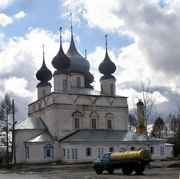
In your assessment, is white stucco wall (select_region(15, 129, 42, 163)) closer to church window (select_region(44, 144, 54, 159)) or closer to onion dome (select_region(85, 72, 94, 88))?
church window (select_region(44, 144, 54, 159))

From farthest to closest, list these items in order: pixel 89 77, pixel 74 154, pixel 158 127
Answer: pixel 158 127 < pixel 89 77 < pixel 74 154

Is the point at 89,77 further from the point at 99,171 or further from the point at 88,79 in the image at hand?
the point at 99,171

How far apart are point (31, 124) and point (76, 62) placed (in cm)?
1246

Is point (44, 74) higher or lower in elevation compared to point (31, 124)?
higher

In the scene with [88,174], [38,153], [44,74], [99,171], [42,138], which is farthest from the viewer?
[44,74]

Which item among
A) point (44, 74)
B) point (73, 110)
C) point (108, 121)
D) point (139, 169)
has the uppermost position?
point (44, 74)

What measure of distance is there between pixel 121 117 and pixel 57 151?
12.6 metres

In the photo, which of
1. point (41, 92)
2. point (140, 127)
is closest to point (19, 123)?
point (41, 92)

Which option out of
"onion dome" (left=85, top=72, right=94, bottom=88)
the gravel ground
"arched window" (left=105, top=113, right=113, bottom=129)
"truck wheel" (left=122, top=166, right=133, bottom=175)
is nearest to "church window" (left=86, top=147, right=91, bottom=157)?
"arched window" (left=105, top=113, right=113, bottom=129)

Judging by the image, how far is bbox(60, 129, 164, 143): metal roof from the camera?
66.5 meters

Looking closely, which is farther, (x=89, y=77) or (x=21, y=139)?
(x=89, y=77)

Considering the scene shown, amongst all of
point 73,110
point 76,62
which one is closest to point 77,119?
point 73,110

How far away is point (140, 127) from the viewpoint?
73.9m

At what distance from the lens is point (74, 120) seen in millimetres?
69438
